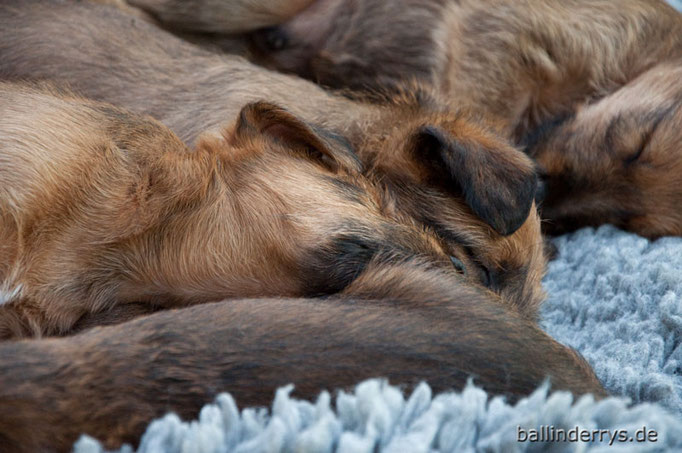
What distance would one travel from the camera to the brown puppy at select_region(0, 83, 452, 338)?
1150 millimetres

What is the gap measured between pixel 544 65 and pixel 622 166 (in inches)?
15.9

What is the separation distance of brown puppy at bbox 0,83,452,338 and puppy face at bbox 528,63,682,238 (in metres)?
0.82

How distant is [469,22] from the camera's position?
215 centimetres

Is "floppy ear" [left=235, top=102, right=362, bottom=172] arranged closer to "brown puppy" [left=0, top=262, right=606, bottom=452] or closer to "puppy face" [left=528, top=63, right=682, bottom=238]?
"brown puppy" [left=0, top=262, right=606, bottom=452]

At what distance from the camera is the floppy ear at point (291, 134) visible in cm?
140

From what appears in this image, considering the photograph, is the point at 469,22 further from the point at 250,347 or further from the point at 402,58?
the point at 250,347

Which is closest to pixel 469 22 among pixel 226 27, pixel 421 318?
pixel 226 27

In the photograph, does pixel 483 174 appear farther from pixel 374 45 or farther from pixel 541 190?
pixel 374 45

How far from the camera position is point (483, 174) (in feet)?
4.75

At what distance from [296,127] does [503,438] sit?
74 centimetres

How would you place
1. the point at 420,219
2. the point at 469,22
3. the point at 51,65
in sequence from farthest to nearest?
the point at 469,22
the point at 51,65
the point at 420,219

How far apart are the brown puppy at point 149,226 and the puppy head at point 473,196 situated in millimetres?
173

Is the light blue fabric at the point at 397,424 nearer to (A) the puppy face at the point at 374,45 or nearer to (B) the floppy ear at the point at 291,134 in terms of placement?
(B) the floppy ear at the point at 291,134

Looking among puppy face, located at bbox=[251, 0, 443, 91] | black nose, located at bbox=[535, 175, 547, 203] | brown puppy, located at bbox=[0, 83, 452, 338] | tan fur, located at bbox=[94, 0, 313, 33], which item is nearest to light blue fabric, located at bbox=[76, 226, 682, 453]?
brown puppy, located at bbox=[0, 83, 452, 338]
